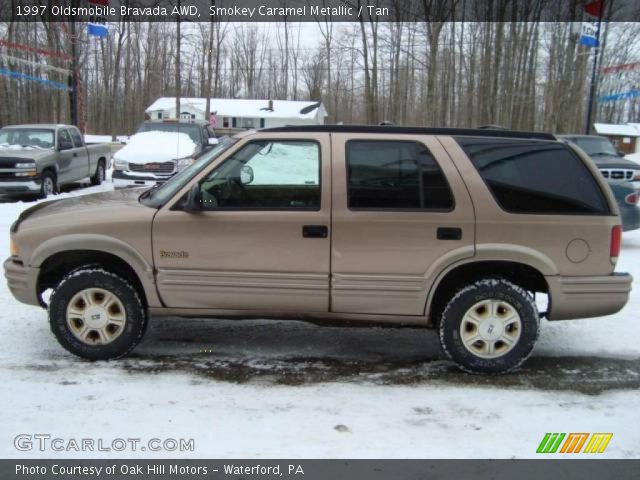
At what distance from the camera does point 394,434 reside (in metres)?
3.38

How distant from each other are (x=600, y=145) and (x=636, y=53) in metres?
32.1

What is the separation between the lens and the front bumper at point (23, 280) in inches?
171

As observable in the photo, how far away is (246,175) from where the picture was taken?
4.35 metres

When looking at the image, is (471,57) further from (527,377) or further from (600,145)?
(527,377)

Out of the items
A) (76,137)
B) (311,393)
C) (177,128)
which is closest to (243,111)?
(76,137)

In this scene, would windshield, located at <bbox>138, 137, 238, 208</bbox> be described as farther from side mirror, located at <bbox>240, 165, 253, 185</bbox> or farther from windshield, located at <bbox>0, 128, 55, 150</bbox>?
windshield, located at <bbox>0, 128, 55, 150</bbox>

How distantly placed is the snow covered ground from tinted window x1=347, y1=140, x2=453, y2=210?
1.33 meters

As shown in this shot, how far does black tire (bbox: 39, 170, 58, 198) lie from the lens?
1298cm

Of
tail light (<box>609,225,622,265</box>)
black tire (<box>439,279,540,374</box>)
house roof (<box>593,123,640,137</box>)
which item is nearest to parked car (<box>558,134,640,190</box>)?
tail light (<box>609,225,622,265</box>)

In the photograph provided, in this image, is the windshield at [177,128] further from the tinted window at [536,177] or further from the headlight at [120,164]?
the tinted window at [536,177]

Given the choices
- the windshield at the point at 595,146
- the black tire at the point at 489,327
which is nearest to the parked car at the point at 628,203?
the windshield at the point at 595,146

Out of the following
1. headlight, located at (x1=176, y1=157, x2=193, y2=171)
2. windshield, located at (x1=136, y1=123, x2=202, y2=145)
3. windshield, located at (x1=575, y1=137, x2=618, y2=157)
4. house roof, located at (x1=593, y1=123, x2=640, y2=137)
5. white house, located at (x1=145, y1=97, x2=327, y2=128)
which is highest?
white house, located at (x1=145, y1=97, x2=327, y2=128)

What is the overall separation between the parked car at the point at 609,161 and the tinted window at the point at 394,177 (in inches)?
282
